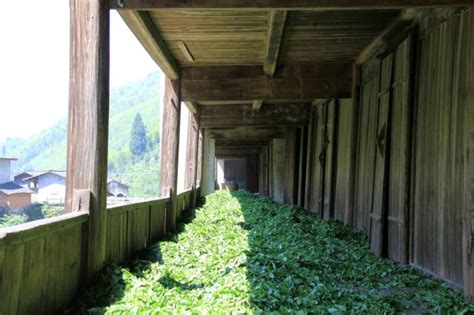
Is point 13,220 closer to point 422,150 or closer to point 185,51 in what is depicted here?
point 185,51

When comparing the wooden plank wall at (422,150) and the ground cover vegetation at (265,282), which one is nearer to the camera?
the ground cover vegetation at (265,282)

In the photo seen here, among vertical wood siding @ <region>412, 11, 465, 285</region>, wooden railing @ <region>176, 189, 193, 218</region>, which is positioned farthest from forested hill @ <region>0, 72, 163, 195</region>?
vertical wood siding @ <region>412, 11, 465, 285</region>

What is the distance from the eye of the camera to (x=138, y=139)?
127 m

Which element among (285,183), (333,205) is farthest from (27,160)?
(333,205)

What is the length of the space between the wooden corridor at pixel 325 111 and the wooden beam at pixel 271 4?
0.01m

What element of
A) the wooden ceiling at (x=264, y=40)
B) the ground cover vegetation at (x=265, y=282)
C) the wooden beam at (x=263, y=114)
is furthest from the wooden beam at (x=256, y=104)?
the ground cover vegetation at (x=265, y=282)

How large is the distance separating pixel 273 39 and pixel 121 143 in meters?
135

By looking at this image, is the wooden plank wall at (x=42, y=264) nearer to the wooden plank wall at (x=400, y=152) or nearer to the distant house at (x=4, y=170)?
the wooden plank wall at (x=400, y=152)

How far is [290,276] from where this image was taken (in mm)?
6000

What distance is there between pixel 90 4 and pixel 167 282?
10.2 ft

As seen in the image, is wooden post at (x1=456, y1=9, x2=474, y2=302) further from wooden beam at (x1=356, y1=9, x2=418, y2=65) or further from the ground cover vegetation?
wooden beam at (x1=356, y1=9, x2=418, y2=65)

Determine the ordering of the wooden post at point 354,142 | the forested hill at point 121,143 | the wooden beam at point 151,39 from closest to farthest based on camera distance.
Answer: the wooden beam at point 151,39
the wooden post at point 354,142
the forested hill at point 121,143

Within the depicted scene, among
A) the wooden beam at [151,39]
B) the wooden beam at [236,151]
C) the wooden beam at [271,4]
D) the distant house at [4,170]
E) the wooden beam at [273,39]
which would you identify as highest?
the wooden beam at [273,39]

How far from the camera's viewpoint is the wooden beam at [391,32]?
289 inches
